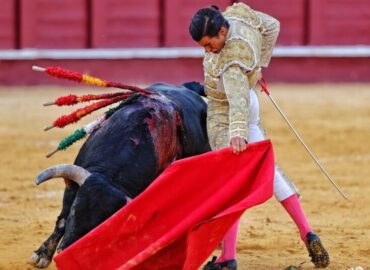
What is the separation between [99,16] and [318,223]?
6633mm

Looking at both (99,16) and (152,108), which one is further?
(99,16)

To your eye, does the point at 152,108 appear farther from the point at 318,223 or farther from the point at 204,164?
the point at 318,223

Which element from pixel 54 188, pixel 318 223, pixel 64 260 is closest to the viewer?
pixel 64 260

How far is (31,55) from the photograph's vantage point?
11867 millimetres

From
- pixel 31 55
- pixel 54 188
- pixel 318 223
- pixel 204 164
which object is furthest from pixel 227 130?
pixel 31 55

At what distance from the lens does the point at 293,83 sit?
12.3 m

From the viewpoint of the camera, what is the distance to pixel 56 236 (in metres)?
4.69

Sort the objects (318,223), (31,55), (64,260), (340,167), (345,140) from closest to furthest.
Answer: (64,260) < (318,223) < (340,167) < (345,140) < (31,55)

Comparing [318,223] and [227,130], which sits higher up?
[227,130]

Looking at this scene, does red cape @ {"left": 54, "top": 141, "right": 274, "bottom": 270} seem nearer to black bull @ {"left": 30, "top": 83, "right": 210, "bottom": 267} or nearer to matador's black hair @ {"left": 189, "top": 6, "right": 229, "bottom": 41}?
black bull @ {"left": 30, "top": 83, "right": 210, "bottom": 267}

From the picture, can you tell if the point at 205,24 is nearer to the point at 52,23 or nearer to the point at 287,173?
the point at 287,173

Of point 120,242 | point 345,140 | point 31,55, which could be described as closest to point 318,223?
point 120,242

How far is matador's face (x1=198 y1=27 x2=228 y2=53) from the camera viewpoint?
4.40m

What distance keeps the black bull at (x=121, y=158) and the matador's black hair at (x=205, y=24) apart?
54cm
